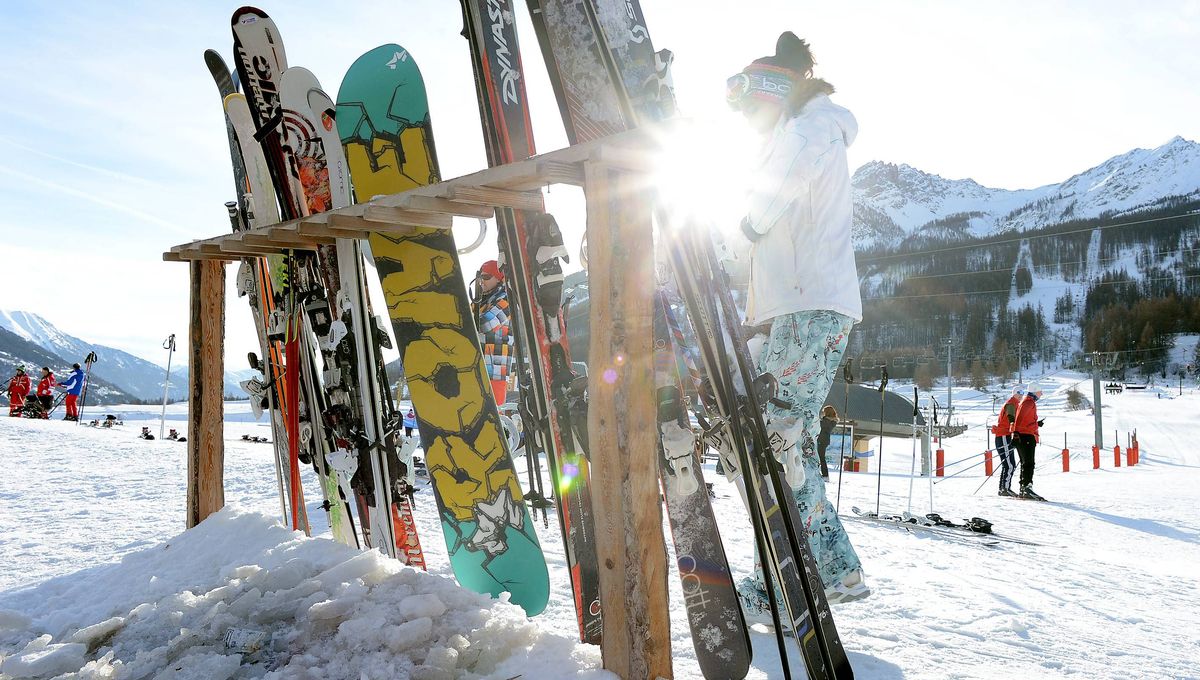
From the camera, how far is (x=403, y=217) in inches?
92.6

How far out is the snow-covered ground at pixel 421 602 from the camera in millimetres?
1857

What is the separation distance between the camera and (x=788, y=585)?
A: 2055 mm

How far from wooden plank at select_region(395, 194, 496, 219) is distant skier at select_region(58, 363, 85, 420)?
16782 millimetres

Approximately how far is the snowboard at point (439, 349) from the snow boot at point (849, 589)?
1.13 meters

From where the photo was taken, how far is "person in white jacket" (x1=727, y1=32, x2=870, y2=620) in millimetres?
2383

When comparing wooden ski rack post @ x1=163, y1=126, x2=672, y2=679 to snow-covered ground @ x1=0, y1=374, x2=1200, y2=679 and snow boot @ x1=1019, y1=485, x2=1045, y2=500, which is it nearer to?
snow-covered ground @ x1=0, y1=374, x2=1200, y2=679

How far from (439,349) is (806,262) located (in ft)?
5.32

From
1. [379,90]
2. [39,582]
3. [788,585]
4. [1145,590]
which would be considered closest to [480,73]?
[379,90]

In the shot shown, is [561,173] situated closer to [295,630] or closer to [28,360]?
[295,630]

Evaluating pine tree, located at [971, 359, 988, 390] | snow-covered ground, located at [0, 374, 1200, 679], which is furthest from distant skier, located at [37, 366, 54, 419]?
pine tree, located at [971, 359, 988, 390]

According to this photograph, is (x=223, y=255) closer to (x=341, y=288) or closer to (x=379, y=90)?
(x=341, y=288)

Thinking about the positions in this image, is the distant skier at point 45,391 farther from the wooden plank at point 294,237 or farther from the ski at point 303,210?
the wooden plank at point 294,237

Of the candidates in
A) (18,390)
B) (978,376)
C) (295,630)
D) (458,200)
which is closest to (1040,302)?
(978,376)

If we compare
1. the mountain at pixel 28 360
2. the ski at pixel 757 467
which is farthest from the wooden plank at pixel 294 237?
the mountain at pixel 28 360
